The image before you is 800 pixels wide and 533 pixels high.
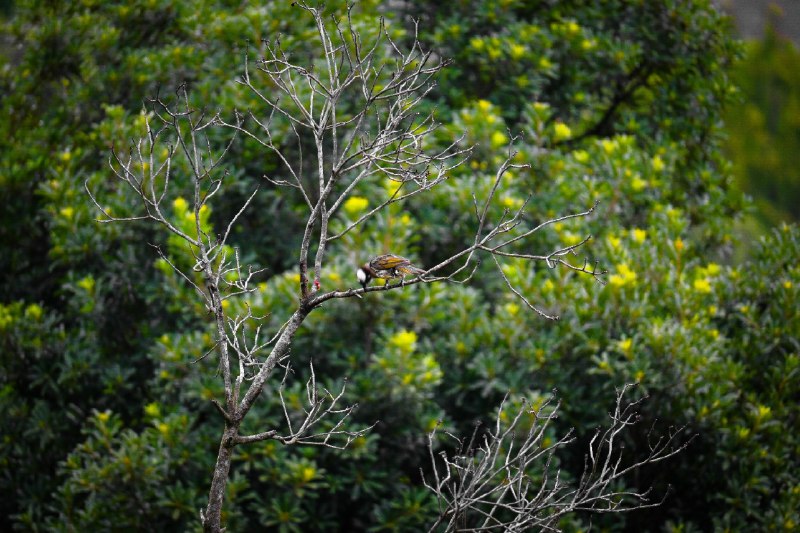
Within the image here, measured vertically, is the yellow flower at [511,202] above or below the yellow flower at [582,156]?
below

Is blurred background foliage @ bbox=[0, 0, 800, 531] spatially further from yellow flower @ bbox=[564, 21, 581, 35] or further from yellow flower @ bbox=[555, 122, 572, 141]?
yellow flower @ bbox=[555, 122, 572, 141]

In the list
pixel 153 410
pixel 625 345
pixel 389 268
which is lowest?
pixel 153 410

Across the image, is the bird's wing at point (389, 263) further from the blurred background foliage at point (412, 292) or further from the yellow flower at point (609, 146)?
the yellow flower at point (609, 146)

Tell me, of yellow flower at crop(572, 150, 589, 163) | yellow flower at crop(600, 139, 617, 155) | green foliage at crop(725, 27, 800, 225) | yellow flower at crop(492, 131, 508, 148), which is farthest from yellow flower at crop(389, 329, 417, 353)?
green foliage at crop(725, 27, 800, 225)

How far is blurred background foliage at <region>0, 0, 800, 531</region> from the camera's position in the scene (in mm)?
7516

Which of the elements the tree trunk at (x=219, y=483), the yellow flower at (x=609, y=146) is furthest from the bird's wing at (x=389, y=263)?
the yellow flower at (x=609, y=146)

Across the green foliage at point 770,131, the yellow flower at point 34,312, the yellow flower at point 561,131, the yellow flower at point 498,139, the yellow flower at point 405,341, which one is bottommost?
the green foliage at point 770,131

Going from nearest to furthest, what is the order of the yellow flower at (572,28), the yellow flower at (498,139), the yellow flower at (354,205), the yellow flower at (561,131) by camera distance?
the yellow flower at (354,205) → the yellow flower at (498,139) → the yellow flower at (561,131) → the yellow flower at (572,28)

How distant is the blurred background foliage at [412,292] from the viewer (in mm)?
7516

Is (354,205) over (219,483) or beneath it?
beneath

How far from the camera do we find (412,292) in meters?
8.13

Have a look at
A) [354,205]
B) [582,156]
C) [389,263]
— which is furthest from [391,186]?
[389,263]

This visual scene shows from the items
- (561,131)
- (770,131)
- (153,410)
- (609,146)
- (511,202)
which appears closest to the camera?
(153,410)

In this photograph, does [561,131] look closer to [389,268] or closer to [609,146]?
[609,146]
